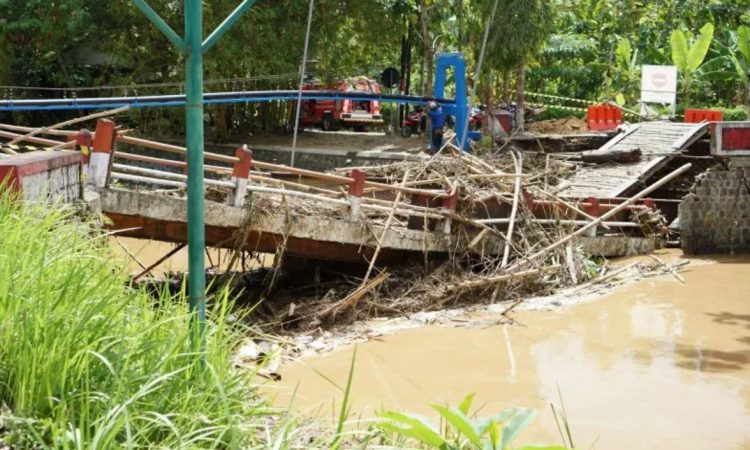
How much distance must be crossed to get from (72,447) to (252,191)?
7.51 meters

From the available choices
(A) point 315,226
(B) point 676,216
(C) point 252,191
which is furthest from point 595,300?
(B) point 676,216

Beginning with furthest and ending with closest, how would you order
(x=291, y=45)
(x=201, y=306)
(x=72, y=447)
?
1. (x=291, y=45)
2. (x=201, y=306)
3. (x=72, y=447)

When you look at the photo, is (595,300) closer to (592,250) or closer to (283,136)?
(592,250)

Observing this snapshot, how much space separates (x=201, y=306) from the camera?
15.3 feet

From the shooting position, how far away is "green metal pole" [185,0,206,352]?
443 centimetres

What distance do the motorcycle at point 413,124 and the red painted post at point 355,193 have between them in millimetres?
14669

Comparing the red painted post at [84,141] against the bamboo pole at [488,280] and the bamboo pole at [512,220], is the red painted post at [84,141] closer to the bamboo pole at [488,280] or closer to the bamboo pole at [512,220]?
the bamboo pole at [488,280]

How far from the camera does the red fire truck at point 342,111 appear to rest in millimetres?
28547

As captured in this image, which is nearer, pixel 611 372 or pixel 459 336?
pixel 611 372

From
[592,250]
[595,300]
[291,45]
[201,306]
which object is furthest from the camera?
[291,45]

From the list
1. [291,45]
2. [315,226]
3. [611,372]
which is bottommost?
[611,372]

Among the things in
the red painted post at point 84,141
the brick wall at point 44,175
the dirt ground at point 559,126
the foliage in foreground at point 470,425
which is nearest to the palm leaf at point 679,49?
the dirt ground at point 559,126

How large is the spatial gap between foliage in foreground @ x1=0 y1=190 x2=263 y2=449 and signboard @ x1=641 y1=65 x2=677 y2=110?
21.2 metres

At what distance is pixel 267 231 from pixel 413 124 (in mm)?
15665
